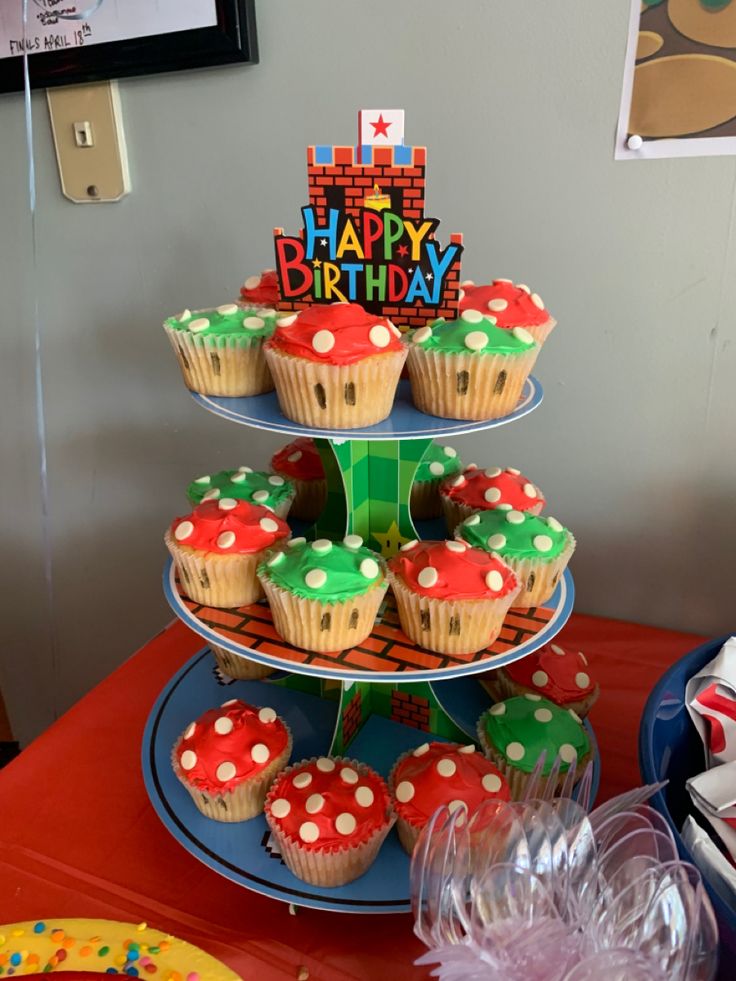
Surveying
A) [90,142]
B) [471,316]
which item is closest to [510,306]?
[471,316]

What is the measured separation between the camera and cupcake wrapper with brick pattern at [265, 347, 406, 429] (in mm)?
760

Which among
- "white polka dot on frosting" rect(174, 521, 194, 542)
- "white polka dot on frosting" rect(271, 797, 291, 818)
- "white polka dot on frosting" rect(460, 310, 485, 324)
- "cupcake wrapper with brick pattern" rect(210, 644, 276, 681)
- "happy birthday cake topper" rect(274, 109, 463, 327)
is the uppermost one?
"happy birthday cake topper" rect(274, 109, 463, 327)

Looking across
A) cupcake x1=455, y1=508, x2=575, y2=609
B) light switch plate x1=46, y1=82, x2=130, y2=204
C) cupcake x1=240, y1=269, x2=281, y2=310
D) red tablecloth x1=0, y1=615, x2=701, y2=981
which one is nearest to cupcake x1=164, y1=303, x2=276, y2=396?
cupcake x1=240, y1=269, x2=281, y2=310

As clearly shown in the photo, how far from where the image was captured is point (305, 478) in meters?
1.09

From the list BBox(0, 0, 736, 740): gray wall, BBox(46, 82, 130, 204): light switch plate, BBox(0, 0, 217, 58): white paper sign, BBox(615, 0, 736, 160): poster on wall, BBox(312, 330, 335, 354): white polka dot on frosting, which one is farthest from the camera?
BBox(46, 82, 130, 204): light switch plate

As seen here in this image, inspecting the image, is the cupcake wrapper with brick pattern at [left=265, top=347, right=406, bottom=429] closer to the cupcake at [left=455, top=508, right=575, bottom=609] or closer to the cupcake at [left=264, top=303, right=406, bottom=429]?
the cupcake at [left=264, top=303, right=406, bottom=429]

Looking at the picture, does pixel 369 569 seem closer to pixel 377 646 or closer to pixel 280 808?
pixel 377 646

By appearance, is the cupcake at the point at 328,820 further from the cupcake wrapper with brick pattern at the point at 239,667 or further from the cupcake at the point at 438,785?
the cupcake wrapper with brick pattern at the point at 239,667

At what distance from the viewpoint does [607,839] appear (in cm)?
61

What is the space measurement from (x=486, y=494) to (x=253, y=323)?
0.38 metres

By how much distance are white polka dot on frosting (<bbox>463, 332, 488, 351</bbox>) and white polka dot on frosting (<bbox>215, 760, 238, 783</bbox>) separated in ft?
1.76

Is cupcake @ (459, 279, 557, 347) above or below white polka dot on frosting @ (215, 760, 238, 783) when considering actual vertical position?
above

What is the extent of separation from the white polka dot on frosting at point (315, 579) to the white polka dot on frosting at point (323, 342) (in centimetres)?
23

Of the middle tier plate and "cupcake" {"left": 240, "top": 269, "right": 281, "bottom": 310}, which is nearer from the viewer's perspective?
the middle tier plate
